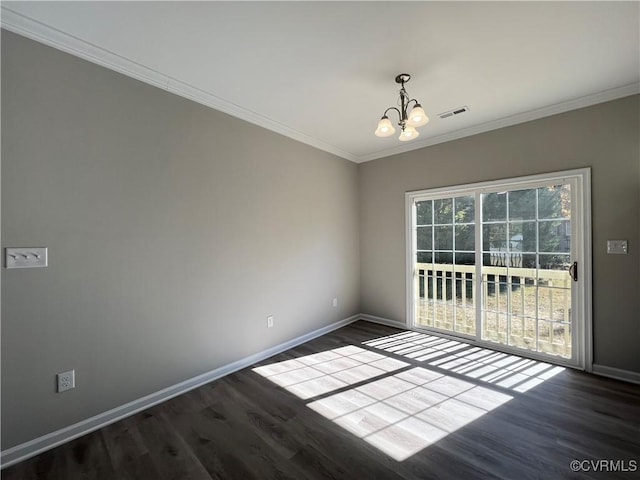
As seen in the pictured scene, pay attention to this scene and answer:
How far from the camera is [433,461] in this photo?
1.60m

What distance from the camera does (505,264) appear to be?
3.13 m

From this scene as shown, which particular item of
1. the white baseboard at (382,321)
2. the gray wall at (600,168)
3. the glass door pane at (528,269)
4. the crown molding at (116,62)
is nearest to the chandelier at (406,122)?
the crown molding at (116,62)

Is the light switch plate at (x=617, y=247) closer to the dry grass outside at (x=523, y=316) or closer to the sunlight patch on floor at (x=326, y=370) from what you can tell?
the dry grass outside at (x=523, y=316)

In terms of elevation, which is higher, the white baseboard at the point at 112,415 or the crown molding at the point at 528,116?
the crown molding at the point at 528,116

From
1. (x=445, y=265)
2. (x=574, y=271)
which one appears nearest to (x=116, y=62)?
(x=445, y=265)

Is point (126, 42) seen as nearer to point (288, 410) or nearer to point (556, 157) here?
point (288, 410)

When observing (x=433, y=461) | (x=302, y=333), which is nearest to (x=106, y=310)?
(x=302, y=333)

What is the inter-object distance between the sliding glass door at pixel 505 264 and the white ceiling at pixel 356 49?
977mm

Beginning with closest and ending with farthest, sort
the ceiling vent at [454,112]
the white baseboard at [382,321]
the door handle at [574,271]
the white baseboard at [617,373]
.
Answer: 1. the white baseboard at [617,373]
2. the door handle at [574,271]
3. the ceiling vent at [454,112]
4. the white baseboard at [382,321]

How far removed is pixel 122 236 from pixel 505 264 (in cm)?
388

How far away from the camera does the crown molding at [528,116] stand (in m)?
2.43

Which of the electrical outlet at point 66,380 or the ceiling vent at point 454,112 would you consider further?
the ceiling vent at point 454,112

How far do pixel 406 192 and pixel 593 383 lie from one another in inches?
109

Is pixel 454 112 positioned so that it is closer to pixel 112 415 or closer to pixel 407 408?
pixel 407 408
